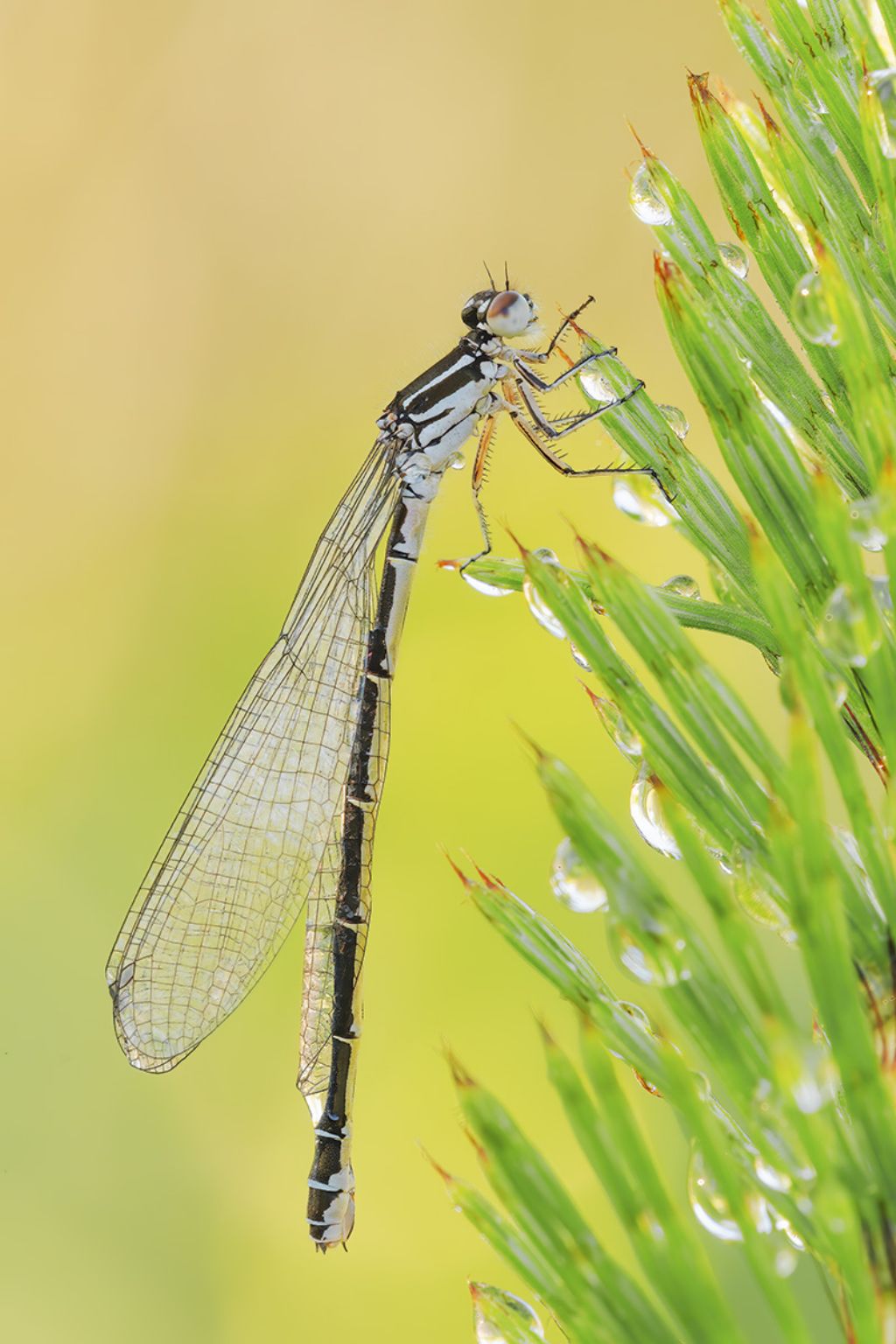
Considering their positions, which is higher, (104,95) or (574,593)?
(104,95)

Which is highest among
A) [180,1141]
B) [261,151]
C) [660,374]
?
[261,151]

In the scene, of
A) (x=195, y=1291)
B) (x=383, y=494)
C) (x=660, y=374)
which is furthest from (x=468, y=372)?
(x=195, y=1291)

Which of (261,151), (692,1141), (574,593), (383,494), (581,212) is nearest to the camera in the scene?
(692,1141)

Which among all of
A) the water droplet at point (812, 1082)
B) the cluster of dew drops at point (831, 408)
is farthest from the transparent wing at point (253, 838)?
the water droplet at point (812, 1082)

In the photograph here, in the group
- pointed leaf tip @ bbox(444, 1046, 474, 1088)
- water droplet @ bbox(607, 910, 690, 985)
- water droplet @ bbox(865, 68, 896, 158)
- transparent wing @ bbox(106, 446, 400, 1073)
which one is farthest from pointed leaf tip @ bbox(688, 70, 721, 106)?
transparent wing @ bbox(106, 446, 400, 1073)

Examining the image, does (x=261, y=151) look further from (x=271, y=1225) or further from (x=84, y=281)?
(x=271, y=1225)

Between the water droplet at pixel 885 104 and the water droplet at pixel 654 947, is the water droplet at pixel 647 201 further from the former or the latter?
the water droplet at pixel 654 947

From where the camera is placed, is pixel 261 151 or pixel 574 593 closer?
pixel 574 593
